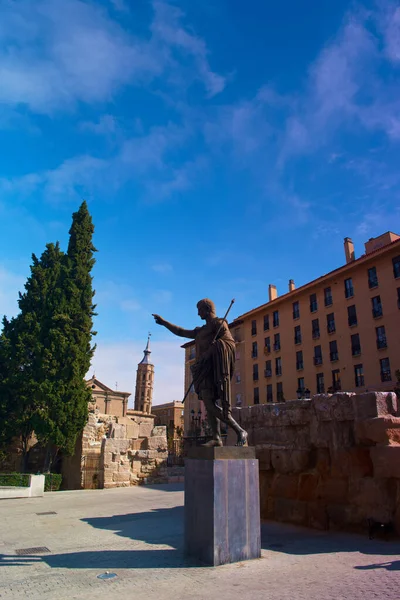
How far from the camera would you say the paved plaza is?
4129mm

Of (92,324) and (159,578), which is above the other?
(92,324)

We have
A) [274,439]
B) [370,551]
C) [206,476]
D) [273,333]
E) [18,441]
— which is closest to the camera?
[206,476]

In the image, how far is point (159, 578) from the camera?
182 inches

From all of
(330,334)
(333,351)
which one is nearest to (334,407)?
(333,351)

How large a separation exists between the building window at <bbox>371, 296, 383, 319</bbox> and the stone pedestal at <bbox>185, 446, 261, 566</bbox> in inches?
1045

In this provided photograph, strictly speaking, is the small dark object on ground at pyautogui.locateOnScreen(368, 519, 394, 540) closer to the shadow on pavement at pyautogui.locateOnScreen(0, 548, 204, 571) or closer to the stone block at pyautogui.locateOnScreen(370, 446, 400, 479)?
the stone block at pyautogui.locateOnScreen(370, 446, 400, 479)

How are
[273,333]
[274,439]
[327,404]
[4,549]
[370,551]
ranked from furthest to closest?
[273,333]
[274,439]
[327,404]
[4,549]
[370,551]

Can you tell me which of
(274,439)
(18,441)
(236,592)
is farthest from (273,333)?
(236,592)

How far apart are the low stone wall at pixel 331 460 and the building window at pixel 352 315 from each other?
2396 cm

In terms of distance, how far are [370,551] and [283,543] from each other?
137cm

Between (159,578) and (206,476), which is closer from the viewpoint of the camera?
(159,578)

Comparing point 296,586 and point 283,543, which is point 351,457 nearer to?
point 283,543

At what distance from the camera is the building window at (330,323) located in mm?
32812

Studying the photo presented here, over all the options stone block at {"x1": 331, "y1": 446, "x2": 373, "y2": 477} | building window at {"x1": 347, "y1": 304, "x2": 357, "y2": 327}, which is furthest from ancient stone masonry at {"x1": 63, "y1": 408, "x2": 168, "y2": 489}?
building window at {"x1": 347, "y1": 304, "x2": 357, "y2": 327}
